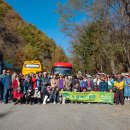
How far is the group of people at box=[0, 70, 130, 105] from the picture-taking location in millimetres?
22328

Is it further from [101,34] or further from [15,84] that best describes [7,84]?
[101,34]

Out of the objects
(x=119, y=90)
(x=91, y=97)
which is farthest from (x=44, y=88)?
(x=119, y=90)

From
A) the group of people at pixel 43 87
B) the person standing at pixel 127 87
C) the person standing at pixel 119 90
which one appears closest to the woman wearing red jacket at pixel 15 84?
the group of people at pixel 43 87

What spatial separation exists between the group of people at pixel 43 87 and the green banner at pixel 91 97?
43 cm

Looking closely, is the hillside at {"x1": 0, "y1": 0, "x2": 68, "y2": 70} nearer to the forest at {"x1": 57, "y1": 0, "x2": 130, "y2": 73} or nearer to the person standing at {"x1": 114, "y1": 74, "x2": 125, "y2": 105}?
the forest at {"x1": 57, "y1": 0, "x2": 130, "y2": 73}

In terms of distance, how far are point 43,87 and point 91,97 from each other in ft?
10.1

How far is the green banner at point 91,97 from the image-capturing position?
23.6m

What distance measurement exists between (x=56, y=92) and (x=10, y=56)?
5403cm

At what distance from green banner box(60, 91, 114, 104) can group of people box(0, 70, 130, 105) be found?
1.41ft

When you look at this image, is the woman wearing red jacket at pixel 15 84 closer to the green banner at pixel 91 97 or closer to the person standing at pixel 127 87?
the green banner at pixel 91 97

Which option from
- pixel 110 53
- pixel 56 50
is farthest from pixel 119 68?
pixel 56 50

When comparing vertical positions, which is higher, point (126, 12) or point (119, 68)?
point (126, 12)

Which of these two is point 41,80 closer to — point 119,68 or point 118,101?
point 118,101

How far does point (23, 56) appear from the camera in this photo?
82000 mm
